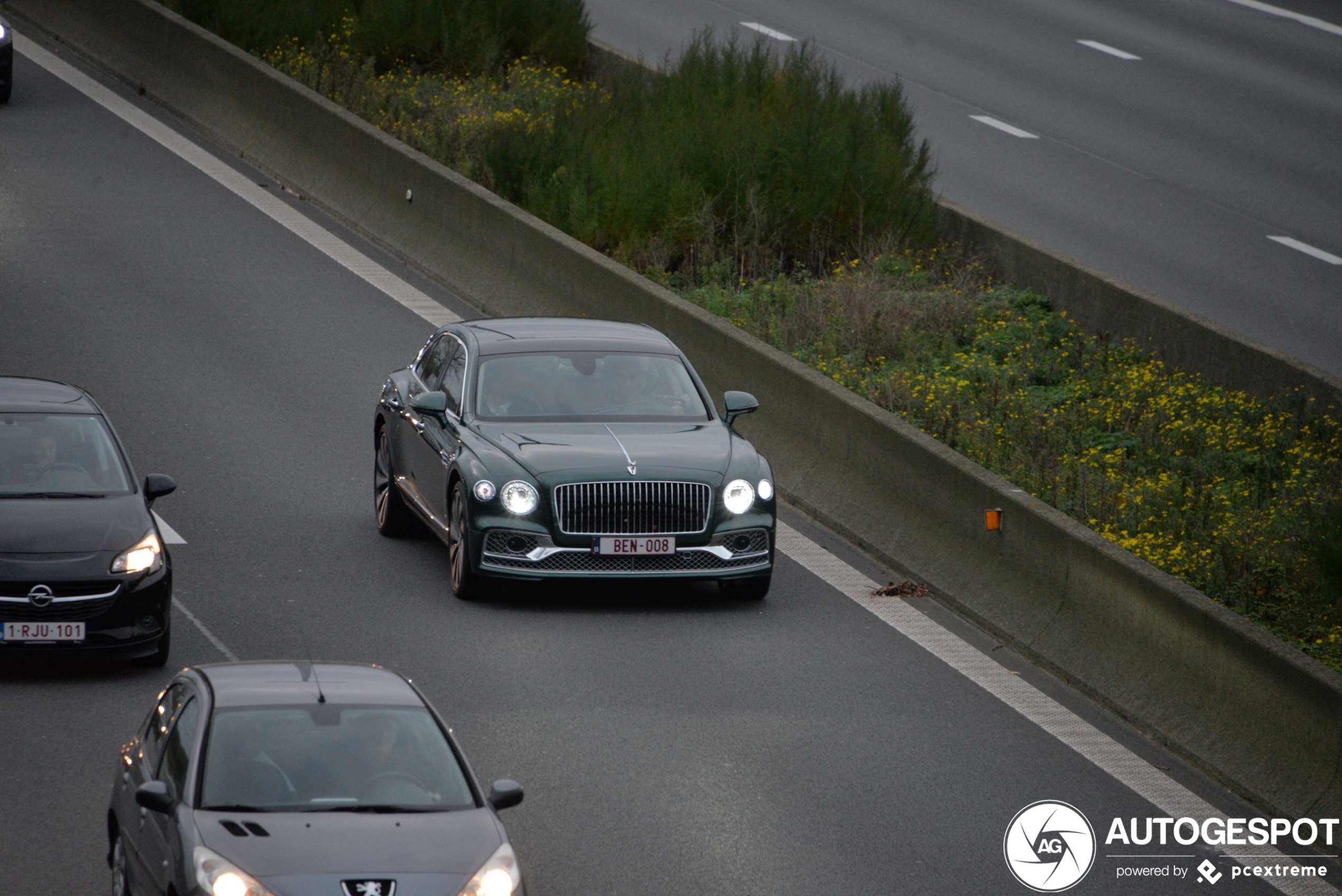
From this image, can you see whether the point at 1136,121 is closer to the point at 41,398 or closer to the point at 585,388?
the point at 585,388

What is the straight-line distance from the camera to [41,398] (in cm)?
1307

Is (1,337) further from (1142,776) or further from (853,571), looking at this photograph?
(1142,776)

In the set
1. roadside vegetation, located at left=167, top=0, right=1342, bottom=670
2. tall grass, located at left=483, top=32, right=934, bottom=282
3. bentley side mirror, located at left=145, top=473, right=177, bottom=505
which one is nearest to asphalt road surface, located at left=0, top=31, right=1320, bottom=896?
bentley side mirror, located at left=145, top=473, right=177, bottom=505

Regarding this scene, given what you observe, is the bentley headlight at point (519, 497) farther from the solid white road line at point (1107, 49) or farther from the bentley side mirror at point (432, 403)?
the solid white road line at point (1107, 49)

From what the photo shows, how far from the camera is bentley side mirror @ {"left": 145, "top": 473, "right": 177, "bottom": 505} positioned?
40.3 feet

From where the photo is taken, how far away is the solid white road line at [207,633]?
12117mm

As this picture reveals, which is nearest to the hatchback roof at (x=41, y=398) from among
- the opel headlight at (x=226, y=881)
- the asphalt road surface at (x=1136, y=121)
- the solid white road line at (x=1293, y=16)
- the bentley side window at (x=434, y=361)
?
the bentley side window at (x=434, y=361)

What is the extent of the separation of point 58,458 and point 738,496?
4.35 m

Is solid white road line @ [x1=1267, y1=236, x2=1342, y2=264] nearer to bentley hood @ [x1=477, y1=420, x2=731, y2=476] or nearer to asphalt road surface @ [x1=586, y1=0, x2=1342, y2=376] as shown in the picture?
asphalt road surface @ [x1=586, y1=0, x2=1342, y2=376]

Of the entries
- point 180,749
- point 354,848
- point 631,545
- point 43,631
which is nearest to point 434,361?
point 631,545

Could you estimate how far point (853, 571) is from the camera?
14.7 metres

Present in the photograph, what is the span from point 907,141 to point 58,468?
1452 cm

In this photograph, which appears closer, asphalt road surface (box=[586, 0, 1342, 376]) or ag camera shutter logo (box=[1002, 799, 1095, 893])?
ag camera shutter logo (box=[1002, 799, 1095, 893])

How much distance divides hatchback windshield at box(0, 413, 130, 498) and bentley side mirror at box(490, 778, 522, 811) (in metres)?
5.20
